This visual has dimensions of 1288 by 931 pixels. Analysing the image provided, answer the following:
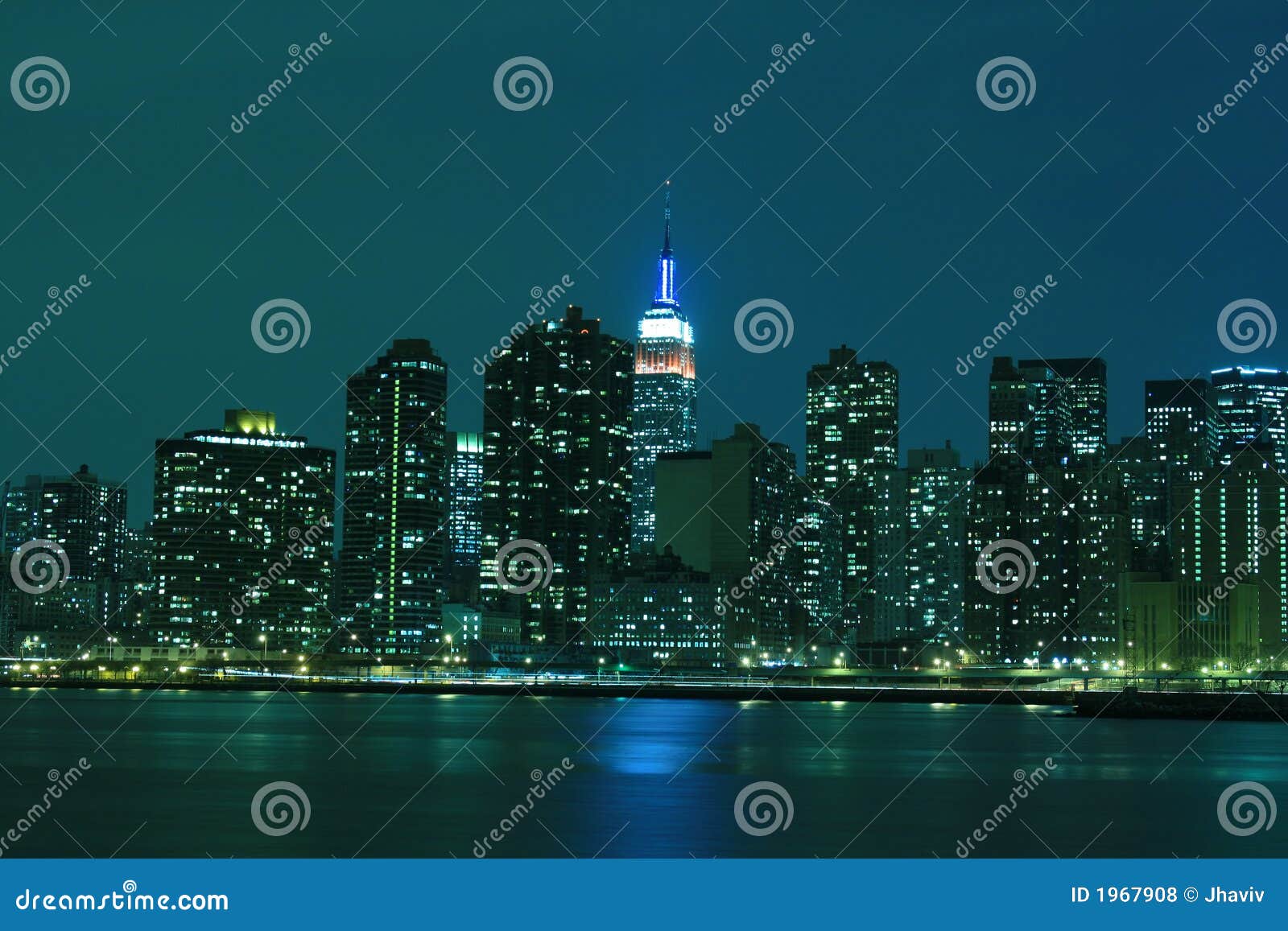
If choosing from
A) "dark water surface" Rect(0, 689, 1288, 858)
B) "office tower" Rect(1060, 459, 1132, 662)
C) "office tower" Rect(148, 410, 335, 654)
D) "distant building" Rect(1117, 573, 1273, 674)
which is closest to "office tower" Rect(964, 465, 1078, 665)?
"office tower" Rect(1060, 459, 1132, 662)

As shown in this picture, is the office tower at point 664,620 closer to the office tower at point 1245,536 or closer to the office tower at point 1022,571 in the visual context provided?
the office tower at point 1022,571

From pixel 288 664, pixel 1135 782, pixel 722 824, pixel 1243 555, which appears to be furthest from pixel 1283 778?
pixel 288 664

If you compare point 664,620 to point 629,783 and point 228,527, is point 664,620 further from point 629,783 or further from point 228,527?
point 629,783

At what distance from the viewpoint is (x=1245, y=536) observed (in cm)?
17488

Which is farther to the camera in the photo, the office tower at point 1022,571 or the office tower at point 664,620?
the office tower at point 1022,571

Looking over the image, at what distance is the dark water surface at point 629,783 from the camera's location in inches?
1246

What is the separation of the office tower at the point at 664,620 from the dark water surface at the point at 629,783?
90405 mm

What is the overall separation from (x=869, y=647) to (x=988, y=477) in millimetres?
25240

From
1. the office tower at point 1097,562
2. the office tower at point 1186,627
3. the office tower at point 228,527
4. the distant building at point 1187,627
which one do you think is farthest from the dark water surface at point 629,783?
the office tower at point 228,527

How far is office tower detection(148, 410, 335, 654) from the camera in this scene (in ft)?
630

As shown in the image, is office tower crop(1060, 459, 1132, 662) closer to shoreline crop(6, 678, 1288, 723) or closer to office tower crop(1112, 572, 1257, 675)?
office tower crop(1112, 572, 1257, 675)

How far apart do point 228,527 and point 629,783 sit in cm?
15764

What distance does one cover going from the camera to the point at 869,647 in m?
182

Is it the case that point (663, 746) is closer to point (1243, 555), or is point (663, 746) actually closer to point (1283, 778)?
point (1283, 778)
